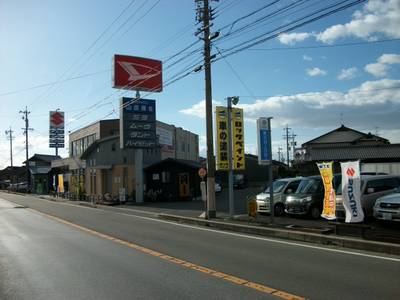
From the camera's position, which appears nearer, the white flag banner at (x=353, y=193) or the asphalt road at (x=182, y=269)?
the asphalt road at (x=182, y=269)

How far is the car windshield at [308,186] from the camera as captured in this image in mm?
19117

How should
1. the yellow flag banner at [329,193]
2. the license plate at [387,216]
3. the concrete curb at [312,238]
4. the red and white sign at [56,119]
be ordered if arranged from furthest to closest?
the red and white sign at [56,119] < the yellow flag banner at [329,193] < the license plate at [387,216] < the concrete curb at [312,238]

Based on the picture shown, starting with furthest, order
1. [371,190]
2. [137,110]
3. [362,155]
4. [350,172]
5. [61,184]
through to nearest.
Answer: [61,184]
[362,155]
[137,110]
[371,190]
[350,172]

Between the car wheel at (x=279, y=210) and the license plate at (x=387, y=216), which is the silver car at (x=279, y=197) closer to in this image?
the car wheel at (x=279, y=210)

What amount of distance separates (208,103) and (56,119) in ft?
165

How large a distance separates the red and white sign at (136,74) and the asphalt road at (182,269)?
24.7 metres

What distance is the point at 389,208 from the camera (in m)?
14.3

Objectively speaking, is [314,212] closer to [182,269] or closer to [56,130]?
[182,269]

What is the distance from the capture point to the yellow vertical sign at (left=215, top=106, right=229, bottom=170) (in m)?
21.5

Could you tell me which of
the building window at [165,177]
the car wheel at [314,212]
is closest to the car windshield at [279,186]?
the car wheel at [314,212]

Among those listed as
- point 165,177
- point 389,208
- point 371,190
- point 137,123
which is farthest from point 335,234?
point 165,177

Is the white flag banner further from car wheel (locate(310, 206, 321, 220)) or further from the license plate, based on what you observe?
car wheel (locate(310, 206, 321, 220))

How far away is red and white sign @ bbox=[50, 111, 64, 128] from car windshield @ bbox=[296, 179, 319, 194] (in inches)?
2086

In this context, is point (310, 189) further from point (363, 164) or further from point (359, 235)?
point (363, 164)
